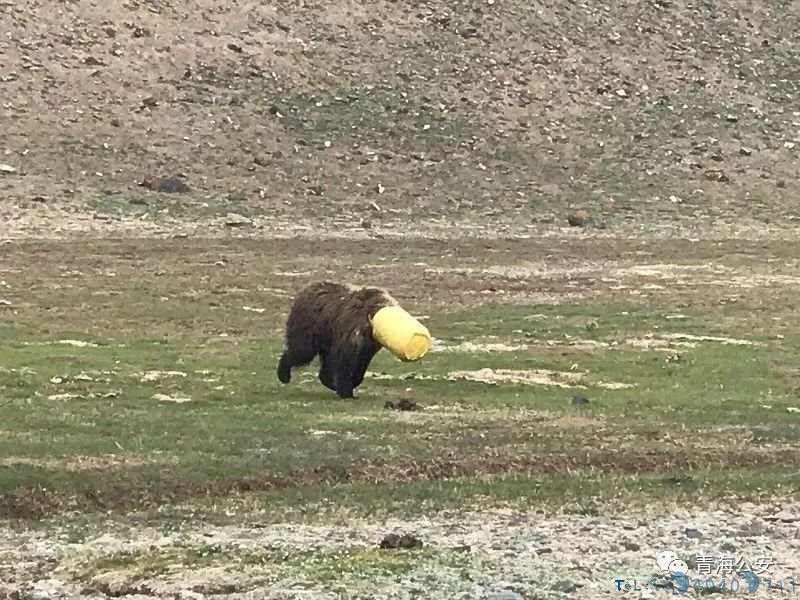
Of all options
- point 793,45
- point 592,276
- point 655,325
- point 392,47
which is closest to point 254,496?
point 655,325

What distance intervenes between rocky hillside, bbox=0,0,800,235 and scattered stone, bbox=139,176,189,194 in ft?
0.16

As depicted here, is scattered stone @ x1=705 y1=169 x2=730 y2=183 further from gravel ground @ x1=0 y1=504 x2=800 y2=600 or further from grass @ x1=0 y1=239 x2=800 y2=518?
gravel ground @ x1=0 y1=504 x2=800 y2=600

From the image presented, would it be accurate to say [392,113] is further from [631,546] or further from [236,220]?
[631,546]

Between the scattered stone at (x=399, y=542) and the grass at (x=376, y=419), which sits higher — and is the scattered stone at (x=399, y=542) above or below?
above

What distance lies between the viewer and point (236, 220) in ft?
111

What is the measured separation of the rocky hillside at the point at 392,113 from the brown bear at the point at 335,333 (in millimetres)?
16357

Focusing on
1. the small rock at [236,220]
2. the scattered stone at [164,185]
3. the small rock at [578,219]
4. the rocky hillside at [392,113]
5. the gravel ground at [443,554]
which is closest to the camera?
the gravel ground at [443,554]

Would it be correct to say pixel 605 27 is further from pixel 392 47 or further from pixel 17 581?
pixel 17 581

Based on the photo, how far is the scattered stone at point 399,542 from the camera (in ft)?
31.3

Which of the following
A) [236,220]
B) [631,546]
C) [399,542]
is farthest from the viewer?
[236,220]

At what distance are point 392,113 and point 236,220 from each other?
9.95m

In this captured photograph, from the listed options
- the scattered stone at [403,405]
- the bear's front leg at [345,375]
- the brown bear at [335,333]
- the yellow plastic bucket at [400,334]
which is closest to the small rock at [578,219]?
the brown bear at [335,333]

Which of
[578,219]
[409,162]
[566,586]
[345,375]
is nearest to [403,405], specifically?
[345,375]

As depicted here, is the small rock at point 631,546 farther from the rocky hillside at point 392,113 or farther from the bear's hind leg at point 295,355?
the rocky hillside at point 392,113
